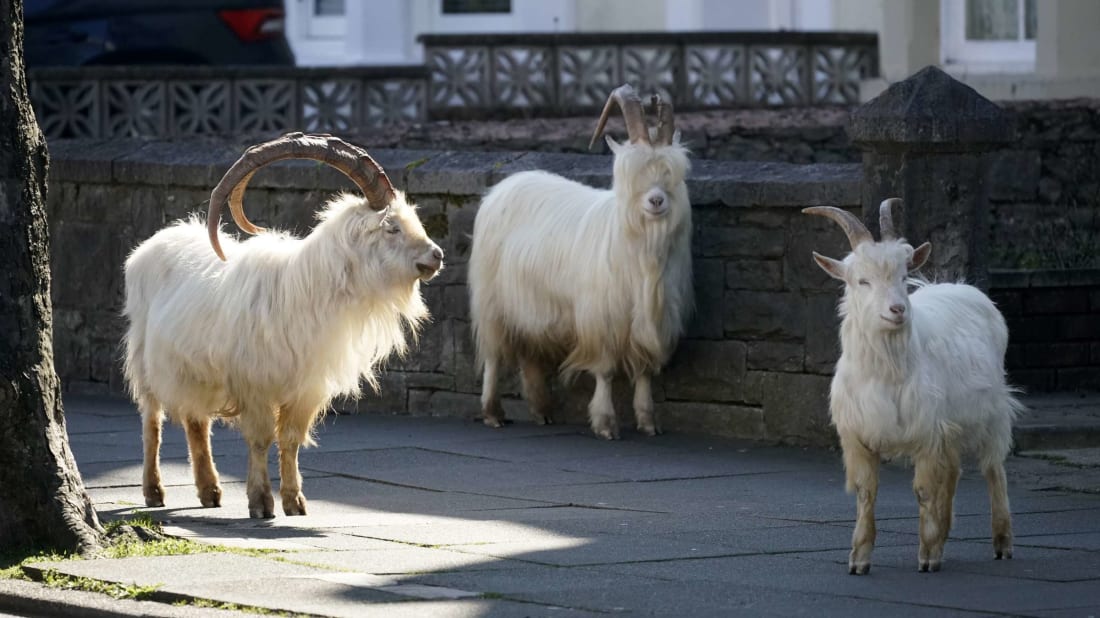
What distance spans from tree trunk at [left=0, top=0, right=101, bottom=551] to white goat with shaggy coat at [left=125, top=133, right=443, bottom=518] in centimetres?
115

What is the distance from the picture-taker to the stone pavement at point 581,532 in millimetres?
7359

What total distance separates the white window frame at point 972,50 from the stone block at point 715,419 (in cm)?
732

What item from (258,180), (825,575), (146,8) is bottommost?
(825,575)

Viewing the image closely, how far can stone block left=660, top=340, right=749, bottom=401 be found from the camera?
1209 centimetres

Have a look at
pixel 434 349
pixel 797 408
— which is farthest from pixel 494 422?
pixel 797 408

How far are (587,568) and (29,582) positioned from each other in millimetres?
2268

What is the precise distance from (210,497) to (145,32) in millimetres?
10021

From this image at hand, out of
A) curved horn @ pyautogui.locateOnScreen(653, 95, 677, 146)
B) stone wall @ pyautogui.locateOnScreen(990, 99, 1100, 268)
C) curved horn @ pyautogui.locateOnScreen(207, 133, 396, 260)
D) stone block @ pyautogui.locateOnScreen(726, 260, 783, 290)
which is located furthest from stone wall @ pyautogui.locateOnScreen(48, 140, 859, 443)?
stone wall @ pyautogui.locateOnScreen(990, 99, 1100, 268)

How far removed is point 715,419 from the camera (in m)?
12.2

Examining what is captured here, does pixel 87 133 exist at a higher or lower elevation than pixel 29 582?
higher

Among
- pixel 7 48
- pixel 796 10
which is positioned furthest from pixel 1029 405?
pixel 796 10

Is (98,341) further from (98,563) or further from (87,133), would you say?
(98,563)

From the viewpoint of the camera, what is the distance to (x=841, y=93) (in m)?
20.7

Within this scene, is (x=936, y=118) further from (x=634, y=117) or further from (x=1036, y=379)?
(x=1036, y=379)
